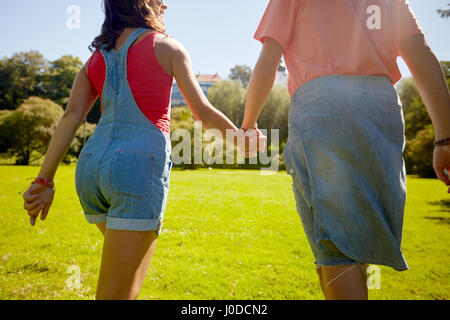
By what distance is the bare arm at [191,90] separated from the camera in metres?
1.67

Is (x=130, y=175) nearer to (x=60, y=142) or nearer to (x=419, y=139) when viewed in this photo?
(x=60, y=142)

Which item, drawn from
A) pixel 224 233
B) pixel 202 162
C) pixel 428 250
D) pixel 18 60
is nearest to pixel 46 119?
pixel 202 162

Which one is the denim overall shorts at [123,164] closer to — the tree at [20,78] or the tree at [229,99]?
the tree at [229,99]

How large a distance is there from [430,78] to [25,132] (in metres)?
39.0

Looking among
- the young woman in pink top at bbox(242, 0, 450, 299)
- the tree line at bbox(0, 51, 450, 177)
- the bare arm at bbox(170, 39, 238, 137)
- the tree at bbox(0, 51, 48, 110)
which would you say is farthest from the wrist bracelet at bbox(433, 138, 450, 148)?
the tree at bbox(0, 51, 48, 110)

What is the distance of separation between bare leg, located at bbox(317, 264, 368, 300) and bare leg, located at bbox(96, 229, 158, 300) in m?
0.86

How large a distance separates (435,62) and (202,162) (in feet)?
100

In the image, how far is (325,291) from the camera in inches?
54.4

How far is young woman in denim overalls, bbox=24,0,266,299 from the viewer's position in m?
1.48

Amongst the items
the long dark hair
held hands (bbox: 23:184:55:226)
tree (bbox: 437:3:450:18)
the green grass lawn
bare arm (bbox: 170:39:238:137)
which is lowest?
the green grass lawn

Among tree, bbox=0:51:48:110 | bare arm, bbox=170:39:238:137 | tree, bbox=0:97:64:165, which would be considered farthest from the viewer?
tree, bbox=0:51:48:110

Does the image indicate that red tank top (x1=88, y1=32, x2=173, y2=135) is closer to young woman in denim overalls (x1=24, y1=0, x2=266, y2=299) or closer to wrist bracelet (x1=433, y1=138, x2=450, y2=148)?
young woman in denim overalls (x1=24, y1=0, x2=266, y2=299)

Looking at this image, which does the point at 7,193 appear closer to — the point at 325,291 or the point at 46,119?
the point at 325,291

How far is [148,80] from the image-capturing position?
5.29 feet
